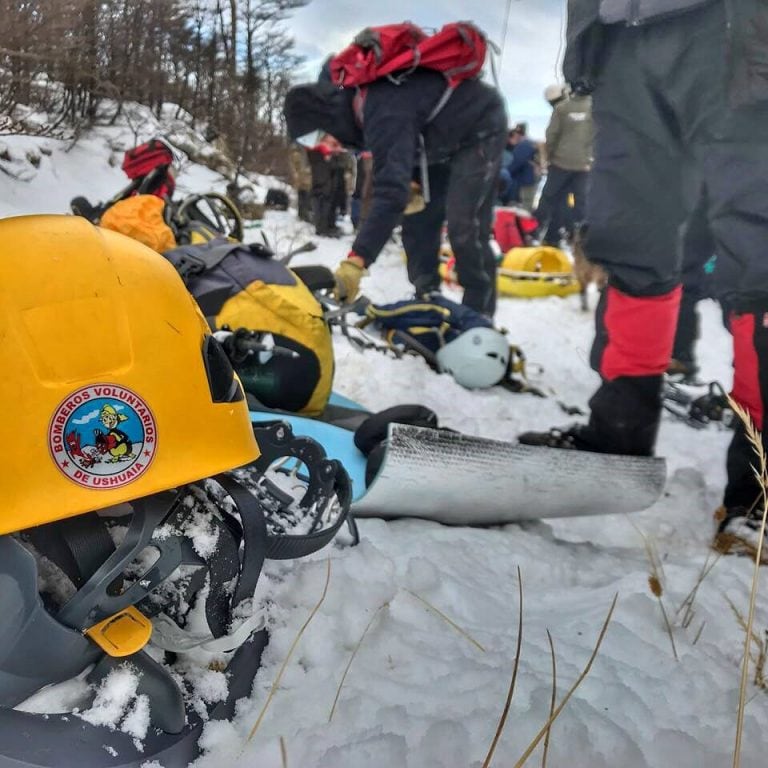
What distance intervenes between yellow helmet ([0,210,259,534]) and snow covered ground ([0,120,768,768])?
0.58 feet

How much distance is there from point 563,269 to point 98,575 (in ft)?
16.3

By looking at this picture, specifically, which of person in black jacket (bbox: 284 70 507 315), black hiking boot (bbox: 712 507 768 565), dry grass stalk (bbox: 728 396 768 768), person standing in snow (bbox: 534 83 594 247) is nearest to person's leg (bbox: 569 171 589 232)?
person standing in snow (bbox: 534 83 594 247)

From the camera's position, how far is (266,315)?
174 cm

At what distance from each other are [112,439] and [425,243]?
9.28ft

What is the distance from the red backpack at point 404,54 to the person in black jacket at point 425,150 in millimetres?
70

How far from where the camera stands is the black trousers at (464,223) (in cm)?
292

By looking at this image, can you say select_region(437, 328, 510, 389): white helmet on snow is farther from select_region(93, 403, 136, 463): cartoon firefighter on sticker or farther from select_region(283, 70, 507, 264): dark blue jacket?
select_region(93, 403, 136, 463): cartoon firefighter on sticker

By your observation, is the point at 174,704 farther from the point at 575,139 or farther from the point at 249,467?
the point at 575,139

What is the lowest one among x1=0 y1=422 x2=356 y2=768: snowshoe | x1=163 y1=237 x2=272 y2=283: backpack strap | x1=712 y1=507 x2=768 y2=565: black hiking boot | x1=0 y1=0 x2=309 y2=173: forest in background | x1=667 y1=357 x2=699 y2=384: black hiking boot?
x1=667 y1=357 x2=699 y2=384: black hiking boot

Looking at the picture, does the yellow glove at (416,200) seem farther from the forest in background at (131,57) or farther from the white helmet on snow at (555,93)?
the forest in background at (131,57)

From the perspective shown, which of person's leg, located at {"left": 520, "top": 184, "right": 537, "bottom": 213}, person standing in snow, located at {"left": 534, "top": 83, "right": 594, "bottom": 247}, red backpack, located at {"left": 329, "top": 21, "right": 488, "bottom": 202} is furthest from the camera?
person's leg, located at {"left": 520, "top": 184, "right": 537, "bottom": 213}

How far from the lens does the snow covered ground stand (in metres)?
0.77

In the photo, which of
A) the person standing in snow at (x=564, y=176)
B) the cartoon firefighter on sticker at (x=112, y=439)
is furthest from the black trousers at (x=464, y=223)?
the cartoon firefighter on sticker at (x=112, y=439)

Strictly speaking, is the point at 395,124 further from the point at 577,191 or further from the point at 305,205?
the point at 305,205
